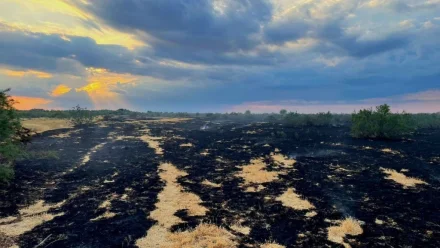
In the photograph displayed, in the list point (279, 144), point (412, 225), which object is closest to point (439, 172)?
point (412, 225)

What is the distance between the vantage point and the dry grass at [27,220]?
520 inches

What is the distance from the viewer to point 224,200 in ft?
57.6

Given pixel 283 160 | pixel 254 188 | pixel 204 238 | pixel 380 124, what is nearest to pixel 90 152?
pixel 283 160

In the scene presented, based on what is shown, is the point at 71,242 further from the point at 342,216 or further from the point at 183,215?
the point at 342,216

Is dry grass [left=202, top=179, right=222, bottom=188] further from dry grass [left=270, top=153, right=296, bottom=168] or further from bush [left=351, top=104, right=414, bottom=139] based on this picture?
bush [left=351, top=104, right=414, bottom=139]

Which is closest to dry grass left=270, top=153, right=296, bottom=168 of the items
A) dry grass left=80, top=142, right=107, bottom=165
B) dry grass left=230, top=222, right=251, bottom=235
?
dry grass left=230, top=222, right=251, bottom=235

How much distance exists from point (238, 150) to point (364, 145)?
1628 cm

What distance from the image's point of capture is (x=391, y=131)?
45.0 metres

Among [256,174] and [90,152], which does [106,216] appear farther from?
[90,152]

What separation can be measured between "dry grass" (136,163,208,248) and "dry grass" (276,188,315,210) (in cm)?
459

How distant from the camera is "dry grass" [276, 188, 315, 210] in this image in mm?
16422

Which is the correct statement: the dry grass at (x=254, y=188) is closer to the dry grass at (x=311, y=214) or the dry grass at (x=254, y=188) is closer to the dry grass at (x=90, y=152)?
the dry grass at (x=311, y=214)

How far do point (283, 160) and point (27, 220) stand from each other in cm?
2158

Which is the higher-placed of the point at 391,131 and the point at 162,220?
the point at 391,131
